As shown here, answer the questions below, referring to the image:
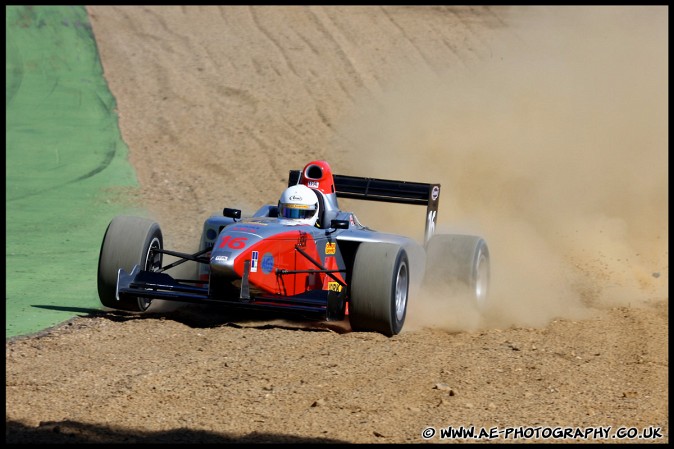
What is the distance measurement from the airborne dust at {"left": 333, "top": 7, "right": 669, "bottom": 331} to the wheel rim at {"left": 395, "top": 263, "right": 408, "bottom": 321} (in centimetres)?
59

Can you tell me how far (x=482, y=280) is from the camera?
44.4ft

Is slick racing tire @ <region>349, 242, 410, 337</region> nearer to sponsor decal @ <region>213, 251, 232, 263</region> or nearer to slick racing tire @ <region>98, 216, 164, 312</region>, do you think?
sponsor decal @ <region>213, 251, 232, 263</region>

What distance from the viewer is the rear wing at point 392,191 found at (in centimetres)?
1378

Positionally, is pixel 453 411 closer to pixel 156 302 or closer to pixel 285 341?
pixel 285 341

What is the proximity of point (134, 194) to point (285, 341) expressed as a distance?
1056 cm

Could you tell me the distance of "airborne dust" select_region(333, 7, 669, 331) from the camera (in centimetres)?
1541

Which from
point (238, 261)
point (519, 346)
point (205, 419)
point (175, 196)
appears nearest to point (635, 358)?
point (519, 346)

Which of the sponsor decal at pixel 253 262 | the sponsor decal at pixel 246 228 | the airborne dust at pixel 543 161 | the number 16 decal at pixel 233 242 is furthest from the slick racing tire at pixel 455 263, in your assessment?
the number 16 decal at pixel 233 242

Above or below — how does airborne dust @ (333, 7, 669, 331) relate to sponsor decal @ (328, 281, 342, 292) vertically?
above

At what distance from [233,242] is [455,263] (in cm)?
332

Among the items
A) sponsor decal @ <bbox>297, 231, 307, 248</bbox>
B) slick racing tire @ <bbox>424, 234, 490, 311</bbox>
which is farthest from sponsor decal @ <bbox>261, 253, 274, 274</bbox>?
slick racing tire @ <bbox>424, 234, 490, 311</bbox>

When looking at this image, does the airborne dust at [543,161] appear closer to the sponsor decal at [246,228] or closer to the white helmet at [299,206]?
the white helmet at [299,206]

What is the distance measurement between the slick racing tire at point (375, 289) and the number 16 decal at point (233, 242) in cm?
125

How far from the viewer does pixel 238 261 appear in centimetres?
1070
